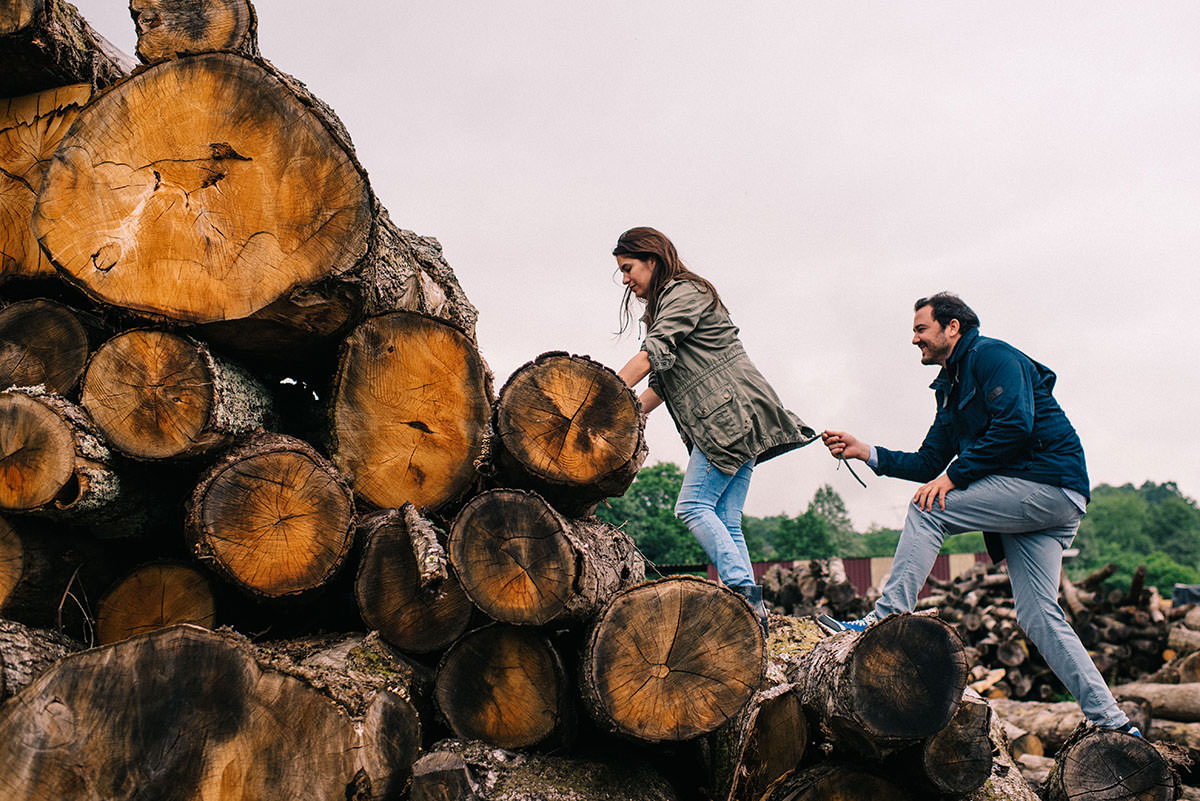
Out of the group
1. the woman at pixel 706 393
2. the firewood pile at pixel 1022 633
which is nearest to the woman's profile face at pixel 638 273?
the woman at pixel 706 393

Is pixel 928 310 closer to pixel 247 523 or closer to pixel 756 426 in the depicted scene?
pixel 756 426

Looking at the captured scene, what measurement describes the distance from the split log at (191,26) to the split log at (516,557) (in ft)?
7.67

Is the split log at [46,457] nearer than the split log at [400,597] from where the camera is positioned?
Yes

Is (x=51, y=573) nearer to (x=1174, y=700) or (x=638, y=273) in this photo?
(x=638, y=273)

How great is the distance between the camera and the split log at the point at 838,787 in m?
3.08

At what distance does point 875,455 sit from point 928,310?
2.56ft

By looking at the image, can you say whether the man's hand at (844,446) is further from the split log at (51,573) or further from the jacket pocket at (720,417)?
the split log at (51,573)

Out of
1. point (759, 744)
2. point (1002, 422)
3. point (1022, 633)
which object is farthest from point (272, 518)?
point (1022, 633)

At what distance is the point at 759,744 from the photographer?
10.6ft

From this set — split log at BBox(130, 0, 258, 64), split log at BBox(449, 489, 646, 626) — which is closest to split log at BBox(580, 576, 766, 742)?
split log at BBox(449, 489, 646, 626)

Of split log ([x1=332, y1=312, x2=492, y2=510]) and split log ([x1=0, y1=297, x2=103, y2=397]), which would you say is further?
split log ([x1=332, y1=312, x2=492, y2=510])

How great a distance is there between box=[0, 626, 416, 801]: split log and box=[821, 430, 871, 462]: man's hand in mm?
2823

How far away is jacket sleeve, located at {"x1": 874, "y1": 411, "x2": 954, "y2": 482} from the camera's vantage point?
14.6 ft

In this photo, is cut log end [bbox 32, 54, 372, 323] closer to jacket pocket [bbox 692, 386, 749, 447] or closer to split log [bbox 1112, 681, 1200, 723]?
jacket pocket [bbox 692, 386, 749, 447]
